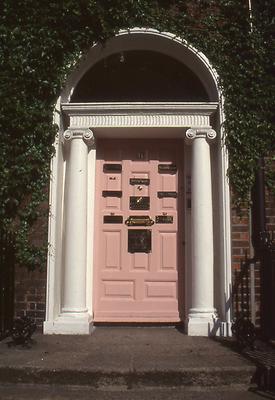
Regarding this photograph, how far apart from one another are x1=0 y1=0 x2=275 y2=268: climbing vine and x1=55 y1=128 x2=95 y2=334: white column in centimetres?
Result: 32

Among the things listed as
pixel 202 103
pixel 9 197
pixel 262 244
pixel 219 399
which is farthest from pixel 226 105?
pixel 219 399

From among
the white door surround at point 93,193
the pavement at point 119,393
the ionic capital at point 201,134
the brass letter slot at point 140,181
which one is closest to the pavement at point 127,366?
the pavement at point 119,393

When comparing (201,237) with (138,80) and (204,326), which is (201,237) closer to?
(204,326)

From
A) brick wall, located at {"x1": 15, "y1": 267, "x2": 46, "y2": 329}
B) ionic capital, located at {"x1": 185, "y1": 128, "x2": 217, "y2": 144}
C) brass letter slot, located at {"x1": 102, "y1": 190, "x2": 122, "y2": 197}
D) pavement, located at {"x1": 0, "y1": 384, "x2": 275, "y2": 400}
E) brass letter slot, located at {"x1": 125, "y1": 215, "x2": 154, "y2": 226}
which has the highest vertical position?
ionic capital, located at {"x1": 185, "y1": 128, "x2": 217, "y2": 144}

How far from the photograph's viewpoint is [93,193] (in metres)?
6.14

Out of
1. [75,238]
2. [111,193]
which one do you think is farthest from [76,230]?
[111,193]

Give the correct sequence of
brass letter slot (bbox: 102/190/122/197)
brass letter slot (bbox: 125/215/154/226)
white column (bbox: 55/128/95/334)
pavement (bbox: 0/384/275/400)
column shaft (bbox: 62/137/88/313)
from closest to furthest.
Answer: pavement (bbox: 0/384/275/400) → white column (bbox: 55/128/95/334) → column shaft (bbox: 62/137/88/313) → brass letter slot (bbox: 125/215/154/226) → brass letter slot (bbox: 102/190/122/197)

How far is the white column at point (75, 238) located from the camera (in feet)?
18.0

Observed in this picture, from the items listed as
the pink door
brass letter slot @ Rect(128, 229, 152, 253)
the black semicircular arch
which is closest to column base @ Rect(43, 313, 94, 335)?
the pink door

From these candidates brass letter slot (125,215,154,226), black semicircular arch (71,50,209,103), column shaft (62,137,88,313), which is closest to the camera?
column shaft (62,137,88,313)

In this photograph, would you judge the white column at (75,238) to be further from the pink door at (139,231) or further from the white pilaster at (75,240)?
the pink door at (139,231)

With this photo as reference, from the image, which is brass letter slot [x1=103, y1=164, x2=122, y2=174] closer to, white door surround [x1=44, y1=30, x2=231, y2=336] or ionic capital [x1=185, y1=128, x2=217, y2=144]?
white door surround [x1=44, y1=30, x2=231, y2=336]

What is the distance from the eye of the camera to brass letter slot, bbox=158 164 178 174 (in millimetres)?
6297

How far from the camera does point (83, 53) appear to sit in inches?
235
